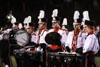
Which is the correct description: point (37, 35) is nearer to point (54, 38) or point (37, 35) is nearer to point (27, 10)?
point (54, 38)

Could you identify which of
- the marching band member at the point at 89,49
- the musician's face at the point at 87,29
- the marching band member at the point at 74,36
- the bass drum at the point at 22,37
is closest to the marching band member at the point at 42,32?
the bass drum at the point at 22,37

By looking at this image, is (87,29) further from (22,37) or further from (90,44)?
(22,37)

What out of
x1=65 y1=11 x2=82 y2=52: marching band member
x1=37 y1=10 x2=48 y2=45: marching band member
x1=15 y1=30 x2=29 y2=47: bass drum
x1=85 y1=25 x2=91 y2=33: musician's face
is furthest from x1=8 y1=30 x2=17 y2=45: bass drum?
x1=85 y1=25 x2=91 y2=33: musician's face

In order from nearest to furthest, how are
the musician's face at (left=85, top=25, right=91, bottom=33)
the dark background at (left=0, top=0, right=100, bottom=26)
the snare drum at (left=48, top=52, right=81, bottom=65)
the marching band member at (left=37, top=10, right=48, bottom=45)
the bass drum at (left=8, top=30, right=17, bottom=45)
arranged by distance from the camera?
1. the snare drum at (left=48, top=52, right=81, bottom=65)
2. the musician's face at (left=85, top=25, right=91, bottom=33)
3. the marching band member at (left=37, top=10, right=48, bottom=45)
4. the bass drum at (left=8, top=30, right=17, bottom=45)
5. the dark background at (left=0, top=0, right=100, bottom=26)

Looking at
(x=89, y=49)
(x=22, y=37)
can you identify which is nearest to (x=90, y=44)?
(x=89, y=49)

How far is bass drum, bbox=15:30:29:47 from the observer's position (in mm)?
7328

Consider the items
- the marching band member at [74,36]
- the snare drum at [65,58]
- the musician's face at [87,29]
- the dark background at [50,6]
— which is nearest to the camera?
the snare drum at [65,58]

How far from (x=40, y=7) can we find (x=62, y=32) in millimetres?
9907

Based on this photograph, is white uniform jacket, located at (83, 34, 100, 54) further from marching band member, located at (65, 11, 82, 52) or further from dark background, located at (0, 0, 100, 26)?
dark background, located at (0, 0, 100, 26)

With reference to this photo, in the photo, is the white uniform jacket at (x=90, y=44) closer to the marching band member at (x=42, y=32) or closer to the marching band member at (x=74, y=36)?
the marching band member at (x=74, y=36)

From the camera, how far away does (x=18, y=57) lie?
23.7 feet

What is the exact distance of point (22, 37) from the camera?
24.2 feet

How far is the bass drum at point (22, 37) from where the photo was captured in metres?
7.33

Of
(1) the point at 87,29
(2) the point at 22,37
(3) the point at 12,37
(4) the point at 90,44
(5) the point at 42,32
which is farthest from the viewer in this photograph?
(3) the point at 12,37
